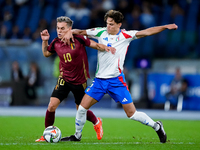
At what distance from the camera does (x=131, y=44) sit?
16.5m

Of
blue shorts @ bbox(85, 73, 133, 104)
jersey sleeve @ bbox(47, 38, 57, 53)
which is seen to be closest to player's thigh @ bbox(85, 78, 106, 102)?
blue shorts @ bbox(85, 73, 133, 104)

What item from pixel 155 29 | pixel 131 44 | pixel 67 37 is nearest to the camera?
pixel 155 29

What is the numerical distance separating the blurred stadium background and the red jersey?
7404 mm

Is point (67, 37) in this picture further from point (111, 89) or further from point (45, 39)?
point (111, 89)

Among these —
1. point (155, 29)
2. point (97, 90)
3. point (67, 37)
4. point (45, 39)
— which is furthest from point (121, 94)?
point (45, 39)

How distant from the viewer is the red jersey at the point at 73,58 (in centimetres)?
664

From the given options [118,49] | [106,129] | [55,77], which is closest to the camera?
[118,49]

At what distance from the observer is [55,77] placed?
584 inches

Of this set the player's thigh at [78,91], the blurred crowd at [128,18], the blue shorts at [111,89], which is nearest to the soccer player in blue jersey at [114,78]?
the blue shorts at [111,89]

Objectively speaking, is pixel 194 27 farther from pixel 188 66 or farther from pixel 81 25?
pixel 81 25

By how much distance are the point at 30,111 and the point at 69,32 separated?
25.2 feet

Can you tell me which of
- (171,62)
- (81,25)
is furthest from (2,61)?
(171,62)

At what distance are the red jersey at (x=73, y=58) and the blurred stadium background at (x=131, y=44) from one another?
7.40 metres

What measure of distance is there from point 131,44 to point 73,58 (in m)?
10.0
